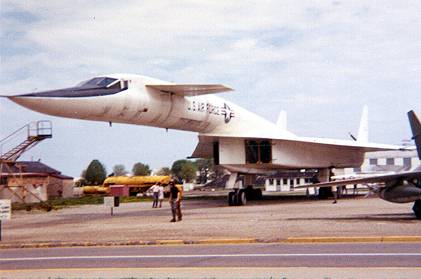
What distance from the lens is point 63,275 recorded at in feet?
27.3

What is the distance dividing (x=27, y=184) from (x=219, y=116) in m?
20.6

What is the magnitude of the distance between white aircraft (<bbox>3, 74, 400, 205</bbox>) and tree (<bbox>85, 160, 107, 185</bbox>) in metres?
71.3

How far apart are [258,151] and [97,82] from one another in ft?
29.1

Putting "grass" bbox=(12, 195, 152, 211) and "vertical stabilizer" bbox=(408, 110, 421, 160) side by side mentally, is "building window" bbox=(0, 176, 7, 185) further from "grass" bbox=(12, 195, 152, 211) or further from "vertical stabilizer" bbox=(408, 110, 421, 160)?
"vertical stabilizer" bbox=(408, 110, 421, 160)

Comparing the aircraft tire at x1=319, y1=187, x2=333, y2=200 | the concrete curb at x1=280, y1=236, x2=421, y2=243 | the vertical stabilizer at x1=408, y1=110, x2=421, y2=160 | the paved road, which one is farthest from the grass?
the concrete curb at x1=280, y1=236, x2=421, y2=243

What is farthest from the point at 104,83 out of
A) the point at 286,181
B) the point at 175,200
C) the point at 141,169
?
the point at 141,169

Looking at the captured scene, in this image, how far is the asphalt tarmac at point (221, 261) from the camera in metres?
7.95

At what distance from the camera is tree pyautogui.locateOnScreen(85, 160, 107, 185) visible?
98.4 meters

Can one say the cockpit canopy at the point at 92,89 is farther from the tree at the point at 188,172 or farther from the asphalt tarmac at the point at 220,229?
the tree at the point at 188,172

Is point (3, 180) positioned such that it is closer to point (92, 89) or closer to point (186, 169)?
point (92, 89)

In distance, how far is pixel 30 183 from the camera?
42.2 m

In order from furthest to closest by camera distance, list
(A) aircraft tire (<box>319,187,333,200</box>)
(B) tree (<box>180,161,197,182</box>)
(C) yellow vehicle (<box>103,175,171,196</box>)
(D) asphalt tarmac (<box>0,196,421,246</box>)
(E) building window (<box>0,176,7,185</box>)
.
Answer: (B) tree (<box>180,161,197,182</box>), (C) yellow vehicle (<box>103,175,171,196</box>), (E) building window (<box>0,176,7,185</box>), (A) aircraft tire (<box>319,187,333,200</box>), (D) asphalt tarmac (<box>0,196,421,246</box>)

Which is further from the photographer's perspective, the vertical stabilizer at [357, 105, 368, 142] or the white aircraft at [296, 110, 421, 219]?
the vertical stabilizer at [357, 105, 368, 142]

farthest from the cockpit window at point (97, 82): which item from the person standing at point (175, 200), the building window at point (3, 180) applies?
the building window at point (3, 180)
